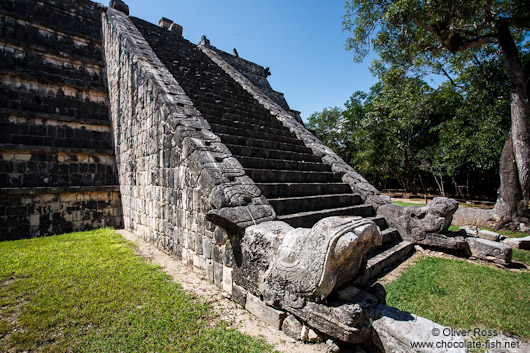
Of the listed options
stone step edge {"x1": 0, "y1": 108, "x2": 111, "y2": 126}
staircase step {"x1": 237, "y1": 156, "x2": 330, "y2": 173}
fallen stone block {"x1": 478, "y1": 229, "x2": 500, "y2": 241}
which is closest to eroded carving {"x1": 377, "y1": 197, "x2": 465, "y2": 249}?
fallen stone block {"x1": 478, "y1": 229, "x2": 500, "y2": 241}

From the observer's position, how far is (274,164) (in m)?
5.55

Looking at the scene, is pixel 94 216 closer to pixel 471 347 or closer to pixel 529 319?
pixel 471 347

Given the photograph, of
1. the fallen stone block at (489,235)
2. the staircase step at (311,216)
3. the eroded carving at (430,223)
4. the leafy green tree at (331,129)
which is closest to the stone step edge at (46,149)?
the staircase step at (311,216)

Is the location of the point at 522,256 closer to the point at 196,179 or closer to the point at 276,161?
the point at 276,161

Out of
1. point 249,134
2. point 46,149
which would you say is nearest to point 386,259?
point 249,134

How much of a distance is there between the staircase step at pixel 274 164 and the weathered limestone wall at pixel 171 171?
2.33ft

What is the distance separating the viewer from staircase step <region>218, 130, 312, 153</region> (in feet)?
18.7

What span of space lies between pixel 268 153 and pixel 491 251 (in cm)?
473

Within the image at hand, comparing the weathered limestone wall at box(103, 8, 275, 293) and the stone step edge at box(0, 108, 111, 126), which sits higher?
the stone step edge at box(0, 108, 111, 126)

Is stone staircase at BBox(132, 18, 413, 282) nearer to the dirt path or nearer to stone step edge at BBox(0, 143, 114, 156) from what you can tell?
the dirt path

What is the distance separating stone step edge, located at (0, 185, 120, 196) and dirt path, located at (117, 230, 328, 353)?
11.9 feet

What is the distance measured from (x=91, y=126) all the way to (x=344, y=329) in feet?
29.8

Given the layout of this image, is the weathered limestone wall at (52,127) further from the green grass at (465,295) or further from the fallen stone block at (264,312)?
the green grass at (465,295)

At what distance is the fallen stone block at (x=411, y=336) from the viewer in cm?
203
